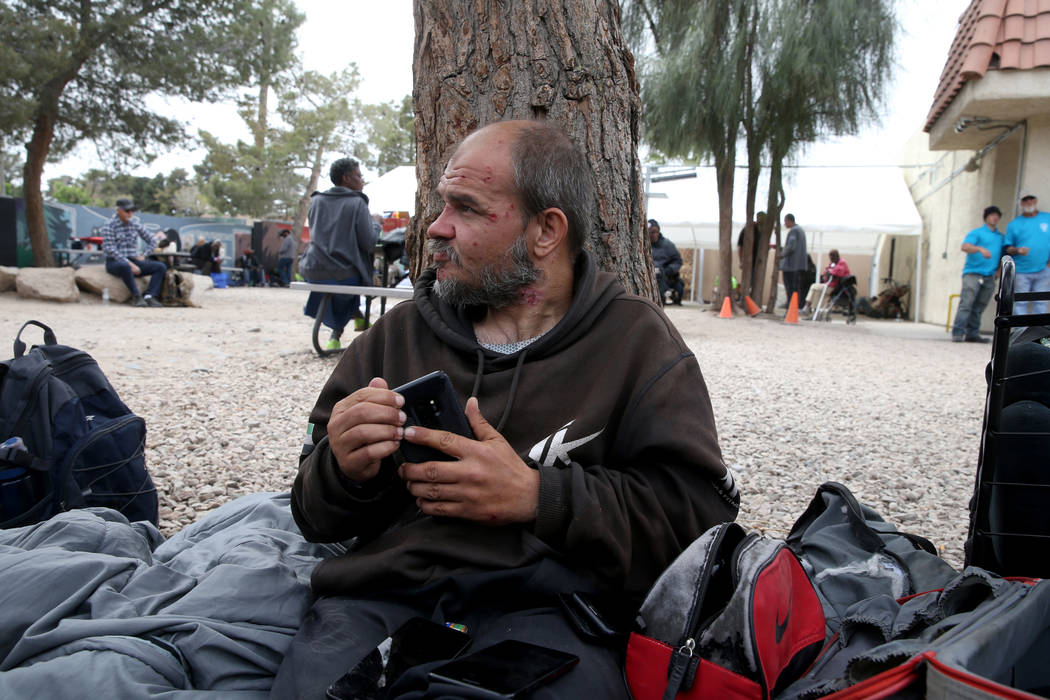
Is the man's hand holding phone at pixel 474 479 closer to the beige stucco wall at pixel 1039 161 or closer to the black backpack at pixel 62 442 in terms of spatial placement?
the black backpack at pixel 62 442

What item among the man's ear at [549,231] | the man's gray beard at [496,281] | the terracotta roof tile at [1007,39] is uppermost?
the terracotta roof tile at [1007,39]

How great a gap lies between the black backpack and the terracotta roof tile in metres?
11.3

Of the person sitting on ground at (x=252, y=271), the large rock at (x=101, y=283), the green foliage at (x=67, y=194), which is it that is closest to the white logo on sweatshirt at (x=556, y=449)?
the large rock at (x=101, y=283)

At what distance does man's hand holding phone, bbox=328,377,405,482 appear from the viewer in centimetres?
141

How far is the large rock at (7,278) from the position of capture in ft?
43.9

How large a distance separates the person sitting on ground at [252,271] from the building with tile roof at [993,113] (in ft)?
65.1

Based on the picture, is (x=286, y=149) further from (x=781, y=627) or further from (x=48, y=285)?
(x=781, y=627)

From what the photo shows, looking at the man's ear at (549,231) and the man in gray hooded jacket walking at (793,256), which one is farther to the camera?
the man in gray hooded jacket walking at (793,256)

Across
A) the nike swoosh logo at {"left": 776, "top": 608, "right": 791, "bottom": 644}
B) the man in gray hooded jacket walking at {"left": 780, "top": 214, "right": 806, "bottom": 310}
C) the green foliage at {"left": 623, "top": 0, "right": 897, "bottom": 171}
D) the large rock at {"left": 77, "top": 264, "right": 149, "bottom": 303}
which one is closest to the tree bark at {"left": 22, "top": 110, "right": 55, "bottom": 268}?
the large rock at {"left": 77, "top": 264, "right": 149, "bottom": 303}

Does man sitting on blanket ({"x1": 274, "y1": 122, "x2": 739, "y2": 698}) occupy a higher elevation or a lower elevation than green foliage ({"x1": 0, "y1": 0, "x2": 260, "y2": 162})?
lower

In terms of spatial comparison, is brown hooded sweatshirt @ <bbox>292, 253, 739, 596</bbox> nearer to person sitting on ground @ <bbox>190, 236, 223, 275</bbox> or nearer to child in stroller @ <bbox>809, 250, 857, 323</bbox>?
child in stroller @ <bbox>809, 250, 857, 323</bbox>

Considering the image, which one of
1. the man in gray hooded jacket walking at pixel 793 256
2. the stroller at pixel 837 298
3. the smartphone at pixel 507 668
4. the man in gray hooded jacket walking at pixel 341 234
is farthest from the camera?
the stroller at pixel 837 298

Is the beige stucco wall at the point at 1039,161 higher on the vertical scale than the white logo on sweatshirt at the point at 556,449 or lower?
higher

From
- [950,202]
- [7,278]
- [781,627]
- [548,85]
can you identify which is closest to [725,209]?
[950,202]
